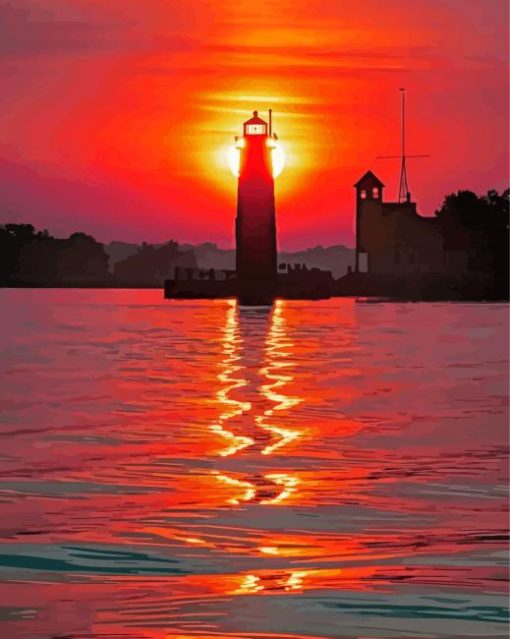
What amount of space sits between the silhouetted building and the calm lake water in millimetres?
72482

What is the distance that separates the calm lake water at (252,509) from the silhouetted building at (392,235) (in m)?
72.5

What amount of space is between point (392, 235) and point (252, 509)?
87.1 metres

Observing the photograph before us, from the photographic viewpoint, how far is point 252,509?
32.4 ft

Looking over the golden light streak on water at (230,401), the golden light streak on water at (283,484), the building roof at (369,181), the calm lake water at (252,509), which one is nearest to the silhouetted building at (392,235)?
the building roof at (369,181)

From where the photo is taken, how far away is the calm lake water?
697 centimetres

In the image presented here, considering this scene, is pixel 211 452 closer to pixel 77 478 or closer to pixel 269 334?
pixel 77 478

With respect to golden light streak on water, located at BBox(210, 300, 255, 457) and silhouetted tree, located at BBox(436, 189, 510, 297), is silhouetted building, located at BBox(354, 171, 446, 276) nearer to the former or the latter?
silhouetted tree, located at BBox(436, 189, 510, 297)

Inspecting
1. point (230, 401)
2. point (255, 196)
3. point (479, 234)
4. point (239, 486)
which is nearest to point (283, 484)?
point (239, 486)

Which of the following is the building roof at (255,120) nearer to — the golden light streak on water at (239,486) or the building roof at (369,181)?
the building roof at (369,181)

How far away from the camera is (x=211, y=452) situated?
43.8 feet

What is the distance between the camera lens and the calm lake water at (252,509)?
6.97m

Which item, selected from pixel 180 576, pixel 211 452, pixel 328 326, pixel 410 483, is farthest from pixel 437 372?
pixel 328 326

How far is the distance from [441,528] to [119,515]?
1809mm

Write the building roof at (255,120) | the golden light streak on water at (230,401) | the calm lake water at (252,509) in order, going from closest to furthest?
the calm lake water at (252,509) → the golden light streak on water at (230,401) → the building roof at (255,120)
